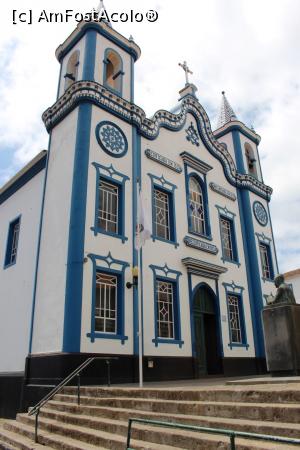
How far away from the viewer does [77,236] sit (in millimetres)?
10219

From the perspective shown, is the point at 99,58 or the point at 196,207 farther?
the point at 196,207

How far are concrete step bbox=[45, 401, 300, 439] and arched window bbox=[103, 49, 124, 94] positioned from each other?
33.4 ft

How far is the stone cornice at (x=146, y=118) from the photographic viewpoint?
39.6 feet

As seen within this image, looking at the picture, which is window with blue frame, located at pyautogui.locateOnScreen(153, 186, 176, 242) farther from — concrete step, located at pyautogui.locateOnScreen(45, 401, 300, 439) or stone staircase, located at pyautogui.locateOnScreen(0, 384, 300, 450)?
concrete step, located at pyautogui.locateOnScreen(45, 401, 300, 439)

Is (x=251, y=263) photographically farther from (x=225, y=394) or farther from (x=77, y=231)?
(x=225, y=394)

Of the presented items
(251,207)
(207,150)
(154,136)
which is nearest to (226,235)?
(251,207)

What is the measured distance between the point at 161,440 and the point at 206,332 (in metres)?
9.17

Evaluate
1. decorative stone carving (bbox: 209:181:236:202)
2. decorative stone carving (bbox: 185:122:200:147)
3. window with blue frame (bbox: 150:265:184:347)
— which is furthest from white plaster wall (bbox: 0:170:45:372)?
decorative stone carving (bbox: 209:181:236:202)

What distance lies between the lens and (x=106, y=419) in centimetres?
635

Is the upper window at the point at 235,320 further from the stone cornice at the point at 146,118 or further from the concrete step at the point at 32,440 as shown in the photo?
the concrete step at the point at 32,440

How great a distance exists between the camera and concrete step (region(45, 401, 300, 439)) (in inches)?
167

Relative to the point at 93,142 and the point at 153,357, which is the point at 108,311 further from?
the point at 93,142

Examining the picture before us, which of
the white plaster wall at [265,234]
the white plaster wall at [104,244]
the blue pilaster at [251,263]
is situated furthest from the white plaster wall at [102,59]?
the white plaster wall at [265,234]

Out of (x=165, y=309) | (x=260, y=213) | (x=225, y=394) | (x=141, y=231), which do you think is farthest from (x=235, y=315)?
(x=225, y=394)
